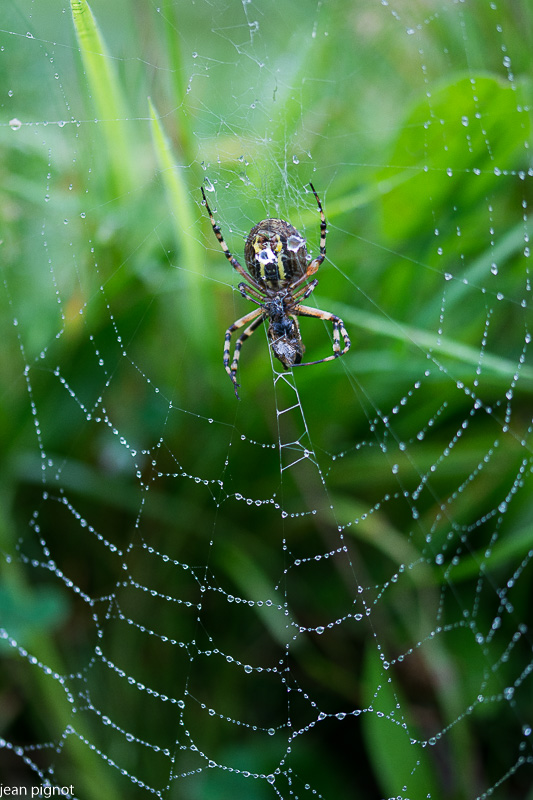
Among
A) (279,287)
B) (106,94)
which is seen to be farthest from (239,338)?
(106,94)

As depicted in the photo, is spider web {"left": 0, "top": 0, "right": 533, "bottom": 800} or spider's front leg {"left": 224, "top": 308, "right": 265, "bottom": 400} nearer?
spider web {"left": 0, "top": 0, "right": 533, "bottom": 800}

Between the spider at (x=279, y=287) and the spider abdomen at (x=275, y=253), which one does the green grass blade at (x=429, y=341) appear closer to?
the spider at (x=279, y=287)

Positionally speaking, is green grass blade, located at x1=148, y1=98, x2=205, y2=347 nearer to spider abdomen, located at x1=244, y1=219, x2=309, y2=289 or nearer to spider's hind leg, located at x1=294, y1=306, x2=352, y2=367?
spider abdomen, located at x1=244, y1=219, x2=309, y2=289

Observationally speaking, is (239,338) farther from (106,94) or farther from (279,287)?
(106,94)

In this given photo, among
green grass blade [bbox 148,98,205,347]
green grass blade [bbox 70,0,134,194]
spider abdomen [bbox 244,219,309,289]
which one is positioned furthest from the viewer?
spider abdomen [bbox 244,219,309,289]

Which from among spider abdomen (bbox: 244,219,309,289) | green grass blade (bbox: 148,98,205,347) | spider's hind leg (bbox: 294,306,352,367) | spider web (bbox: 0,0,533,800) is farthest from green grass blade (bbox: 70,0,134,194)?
spider's hind leg (bbox: 294,306,352,367)

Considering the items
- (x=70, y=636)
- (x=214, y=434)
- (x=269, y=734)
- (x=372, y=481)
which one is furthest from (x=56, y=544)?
(x=372, y=481)
